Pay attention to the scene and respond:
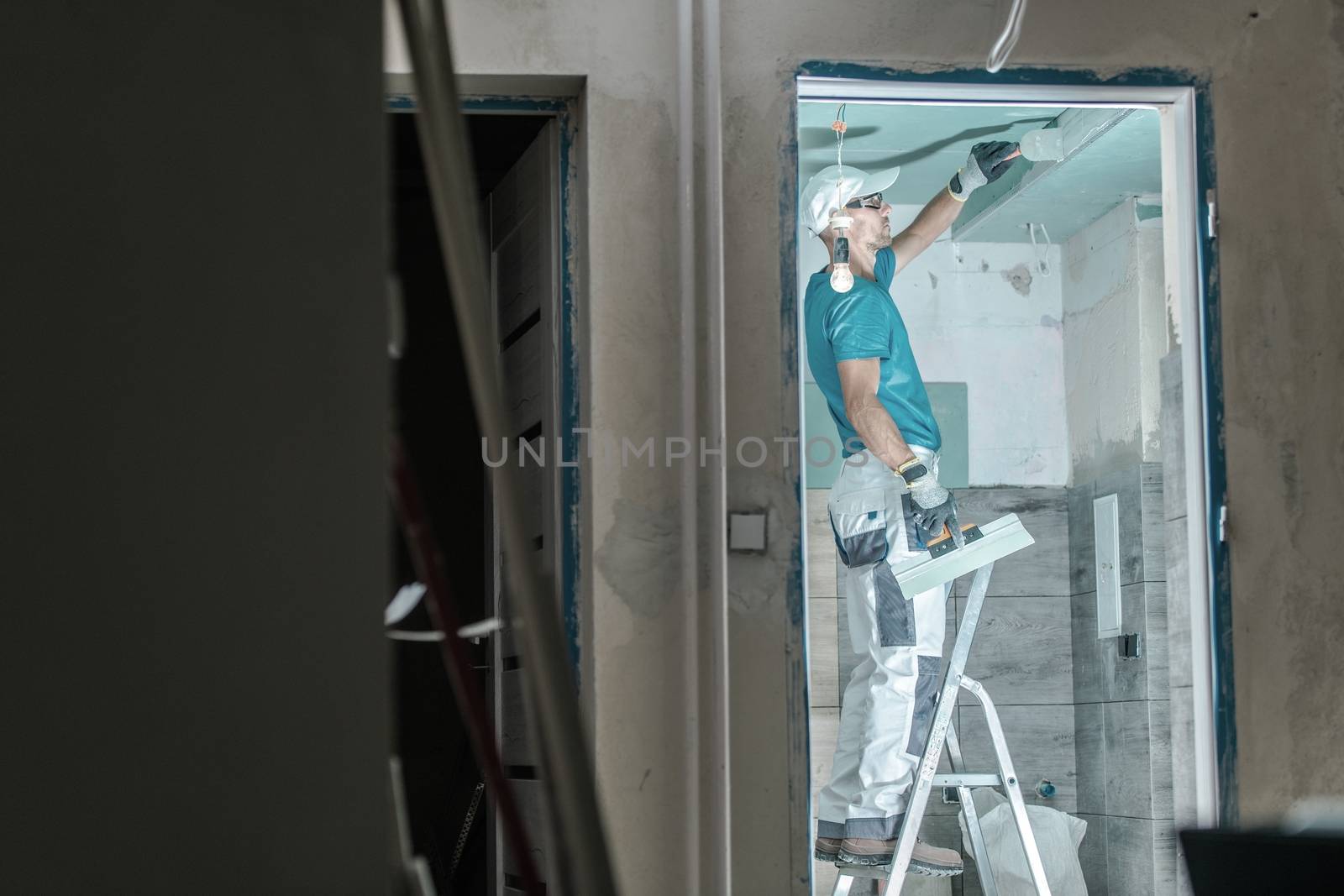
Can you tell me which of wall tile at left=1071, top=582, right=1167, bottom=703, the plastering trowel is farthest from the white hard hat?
wall tile at left=1071, top=582, right=1167, bottom=703

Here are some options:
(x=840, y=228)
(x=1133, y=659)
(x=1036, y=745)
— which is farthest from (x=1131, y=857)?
(x=840, y=228)

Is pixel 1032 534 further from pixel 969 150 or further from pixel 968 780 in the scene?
pixel 969 150

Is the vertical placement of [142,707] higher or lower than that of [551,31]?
lower

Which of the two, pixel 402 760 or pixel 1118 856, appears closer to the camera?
pixel 1118 856

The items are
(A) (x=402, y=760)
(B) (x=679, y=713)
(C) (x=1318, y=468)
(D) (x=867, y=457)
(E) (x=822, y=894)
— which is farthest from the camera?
(A) (x=402, y=760)

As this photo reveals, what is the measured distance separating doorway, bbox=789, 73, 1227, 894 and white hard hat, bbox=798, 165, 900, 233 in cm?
5

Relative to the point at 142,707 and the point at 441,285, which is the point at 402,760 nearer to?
the point at 441,285

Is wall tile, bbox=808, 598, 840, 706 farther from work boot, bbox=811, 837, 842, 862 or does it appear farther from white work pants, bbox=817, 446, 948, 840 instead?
work boot, bbox=811, 837, 842, 862

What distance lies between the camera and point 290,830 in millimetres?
795

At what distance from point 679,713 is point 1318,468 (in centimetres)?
151

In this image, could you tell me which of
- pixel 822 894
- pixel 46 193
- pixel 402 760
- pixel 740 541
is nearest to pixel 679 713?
pixel 740 541

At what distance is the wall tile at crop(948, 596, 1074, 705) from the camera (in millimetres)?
4785

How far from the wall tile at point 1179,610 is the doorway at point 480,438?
1379mm

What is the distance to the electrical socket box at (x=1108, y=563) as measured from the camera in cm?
461
